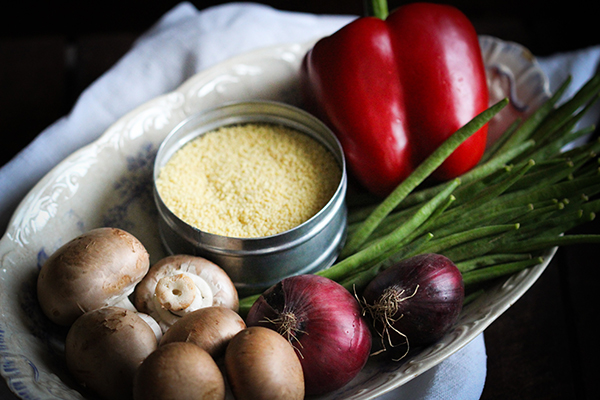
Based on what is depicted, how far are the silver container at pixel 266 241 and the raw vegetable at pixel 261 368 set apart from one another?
228 mm

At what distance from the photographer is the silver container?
104 centimetres

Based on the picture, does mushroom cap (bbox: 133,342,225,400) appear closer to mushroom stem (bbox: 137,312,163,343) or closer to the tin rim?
mushroom stem (bbox: 137,312,163,343)

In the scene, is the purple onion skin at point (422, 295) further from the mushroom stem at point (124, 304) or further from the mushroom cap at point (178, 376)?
the mushroom stem at point (124, 304)

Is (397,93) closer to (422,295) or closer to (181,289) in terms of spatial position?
(422,295)

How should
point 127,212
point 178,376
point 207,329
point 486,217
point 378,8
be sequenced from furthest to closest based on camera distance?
point 378,8 < point 127,212 < point 486,217 < point 207,329 < point 178,376

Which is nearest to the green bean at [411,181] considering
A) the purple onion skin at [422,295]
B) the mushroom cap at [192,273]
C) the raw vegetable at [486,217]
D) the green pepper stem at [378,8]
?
the raw vegetable at [486,217]

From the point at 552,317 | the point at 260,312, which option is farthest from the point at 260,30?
the point at 552,317

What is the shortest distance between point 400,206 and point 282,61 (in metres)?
0.54

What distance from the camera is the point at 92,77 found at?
5.75ft

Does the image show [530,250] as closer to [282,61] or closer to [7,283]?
[282,61]

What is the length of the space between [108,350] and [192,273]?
22 centimetres

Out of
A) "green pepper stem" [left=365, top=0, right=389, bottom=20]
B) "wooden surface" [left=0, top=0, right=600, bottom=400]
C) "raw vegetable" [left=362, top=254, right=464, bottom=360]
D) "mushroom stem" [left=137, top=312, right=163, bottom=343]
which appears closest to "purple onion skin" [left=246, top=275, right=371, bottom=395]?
"raw vegetable" [left=362, top=254, right=464, bottom=360]

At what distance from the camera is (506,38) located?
70.7 inches

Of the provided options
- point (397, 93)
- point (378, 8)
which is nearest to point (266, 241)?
point (397, 93)
